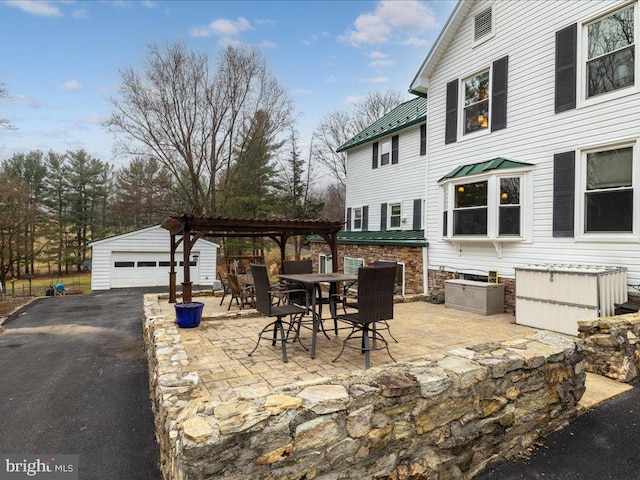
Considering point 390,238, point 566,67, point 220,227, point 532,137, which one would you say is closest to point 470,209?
point 532,137

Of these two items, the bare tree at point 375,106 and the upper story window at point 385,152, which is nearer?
the upper story window at point 385,152

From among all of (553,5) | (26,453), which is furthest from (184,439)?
(553,5)

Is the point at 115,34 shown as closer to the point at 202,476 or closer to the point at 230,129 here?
the point at 230,129

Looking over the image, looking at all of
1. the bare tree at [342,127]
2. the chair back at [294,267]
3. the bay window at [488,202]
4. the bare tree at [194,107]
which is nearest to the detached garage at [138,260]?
the bare tree at [194,107]

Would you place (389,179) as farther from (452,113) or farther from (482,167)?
(482,167)

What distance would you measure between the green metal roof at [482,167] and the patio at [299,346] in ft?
10.5

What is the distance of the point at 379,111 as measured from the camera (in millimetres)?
23875

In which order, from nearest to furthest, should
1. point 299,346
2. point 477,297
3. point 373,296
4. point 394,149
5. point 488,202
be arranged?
point 373,296, point 299,346, point 477,297, point 488,202, point 394,149

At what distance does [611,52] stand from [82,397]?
10.4 meters

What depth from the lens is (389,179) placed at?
44.1 feet

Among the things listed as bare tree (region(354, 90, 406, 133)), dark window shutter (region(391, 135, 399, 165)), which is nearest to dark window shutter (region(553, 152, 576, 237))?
dark window shutter (region(391, 135, 399, 165))

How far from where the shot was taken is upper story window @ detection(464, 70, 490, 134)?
870 cm

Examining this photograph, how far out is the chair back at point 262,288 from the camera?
455 cm

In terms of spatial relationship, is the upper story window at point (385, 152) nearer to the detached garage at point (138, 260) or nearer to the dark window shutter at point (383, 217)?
the dark window shutter at point (383, 217)
